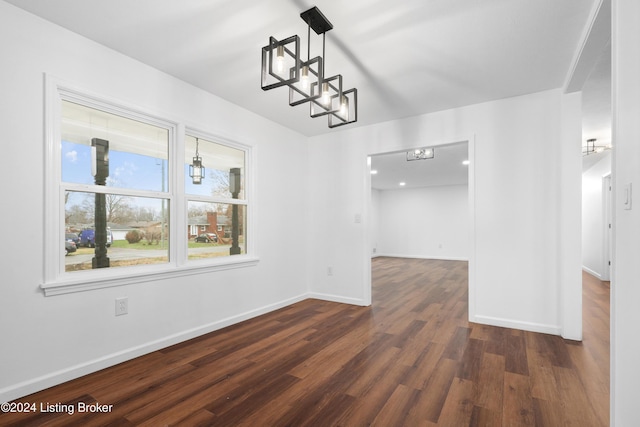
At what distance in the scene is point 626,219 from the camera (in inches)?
50.9

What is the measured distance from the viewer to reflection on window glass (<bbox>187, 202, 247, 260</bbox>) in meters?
3.20

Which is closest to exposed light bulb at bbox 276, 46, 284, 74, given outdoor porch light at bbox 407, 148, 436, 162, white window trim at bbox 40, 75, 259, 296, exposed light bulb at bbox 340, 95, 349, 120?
exposed light bulb at bbox 340, 95, 349, 120

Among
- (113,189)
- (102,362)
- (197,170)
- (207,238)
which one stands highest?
(197,170)

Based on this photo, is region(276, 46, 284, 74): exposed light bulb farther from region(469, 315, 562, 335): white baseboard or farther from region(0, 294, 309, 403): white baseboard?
region(469, 315, 562, 335): white baseboard

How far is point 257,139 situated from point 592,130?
4.86m

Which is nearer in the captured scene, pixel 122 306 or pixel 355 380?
pixel 355 380

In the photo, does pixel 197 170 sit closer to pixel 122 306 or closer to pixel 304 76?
pixel 122 306

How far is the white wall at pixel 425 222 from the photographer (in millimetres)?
9312

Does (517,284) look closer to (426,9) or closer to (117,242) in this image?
(426,9)

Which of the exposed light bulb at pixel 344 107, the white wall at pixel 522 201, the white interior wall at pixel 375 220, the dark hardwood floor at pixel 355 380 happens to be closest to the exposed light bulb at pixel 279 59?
the exposed light bulb at pixel 344 107

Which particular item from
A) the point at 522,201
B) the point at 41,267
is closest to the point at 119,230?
the point at 41,267

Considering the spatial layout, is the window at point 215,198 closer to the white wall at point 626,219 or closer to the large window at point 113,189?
the large window at point 113,189

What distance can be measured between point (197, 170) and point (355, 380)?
8.32 feet

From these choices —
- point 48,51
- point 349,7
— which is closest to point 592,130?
point 349,7
